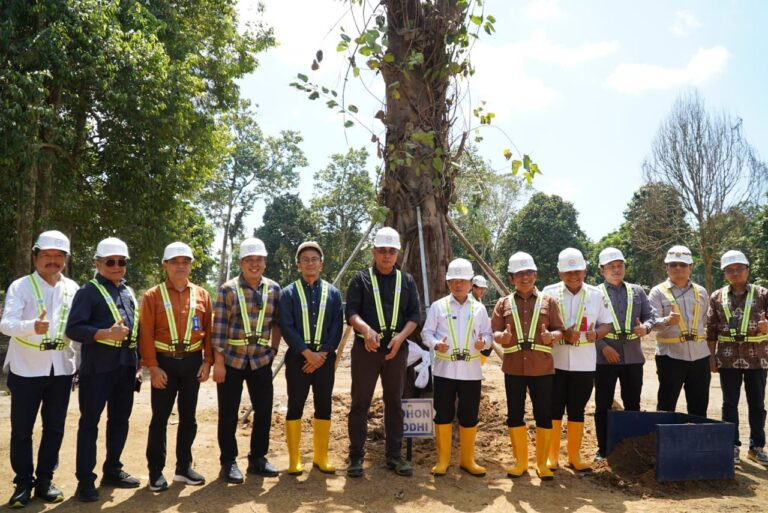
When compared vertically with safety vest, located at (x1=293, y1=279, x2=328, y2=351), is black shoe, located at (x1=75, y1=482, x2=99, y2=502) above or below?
below

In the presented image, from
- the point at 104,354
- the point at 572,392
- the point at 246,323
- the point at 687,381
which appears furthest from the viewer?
the point at 687,381

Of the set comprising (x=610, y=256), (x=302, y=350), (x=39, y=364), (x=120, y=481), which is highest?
(x=610, y=256)

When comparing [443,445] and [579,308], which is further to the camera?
[579,308]

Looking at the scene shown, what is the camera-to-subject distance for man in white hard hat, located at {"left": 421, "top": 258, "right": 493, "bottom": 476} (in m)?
5.15

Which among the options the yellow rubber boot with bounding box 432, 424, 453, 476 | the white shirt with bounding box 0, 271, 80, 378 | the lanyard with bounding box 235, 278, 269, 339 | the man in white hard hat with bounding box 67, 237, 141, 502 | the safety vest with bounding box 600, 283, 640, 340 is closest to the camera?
the white shirt with bounding box 0, 271, 80, 378

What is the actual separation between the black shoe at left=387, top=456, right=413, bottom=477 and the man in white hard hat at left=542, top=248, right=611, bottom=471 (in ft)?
4.25

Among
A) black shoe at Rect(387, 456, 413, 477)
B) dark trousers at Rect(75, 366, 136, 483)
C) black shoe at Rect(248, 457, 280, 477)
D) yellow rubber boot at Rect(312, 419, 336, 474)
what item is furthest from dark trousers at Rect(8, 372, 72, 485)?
black shoe at Rect(387, 456, 413, 477)

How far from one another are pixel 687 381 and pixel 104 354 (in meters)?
5.42

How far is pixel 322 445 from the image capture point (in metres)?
5.18

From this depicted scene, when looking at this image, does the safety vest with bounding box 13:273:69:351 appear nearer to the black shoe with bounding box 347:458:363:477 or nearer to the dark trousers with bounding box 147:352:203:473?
the dark trousers with bounding box 147:352:203:473

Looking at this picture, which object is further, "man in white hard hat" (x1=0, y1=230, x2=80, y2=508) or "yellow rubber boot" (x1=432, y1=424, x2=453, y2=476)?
"yellow rubber boot" (x1=432, y1=424, x2=453, y2=476)

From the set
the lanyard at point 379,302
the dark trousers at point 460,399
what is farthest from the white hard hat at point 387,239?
the dark trousers at point 460,399

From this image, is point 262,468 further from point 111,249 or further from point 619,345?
point 619,345

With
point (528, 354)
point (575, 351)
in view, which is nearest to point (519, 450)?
point (528, 354)
